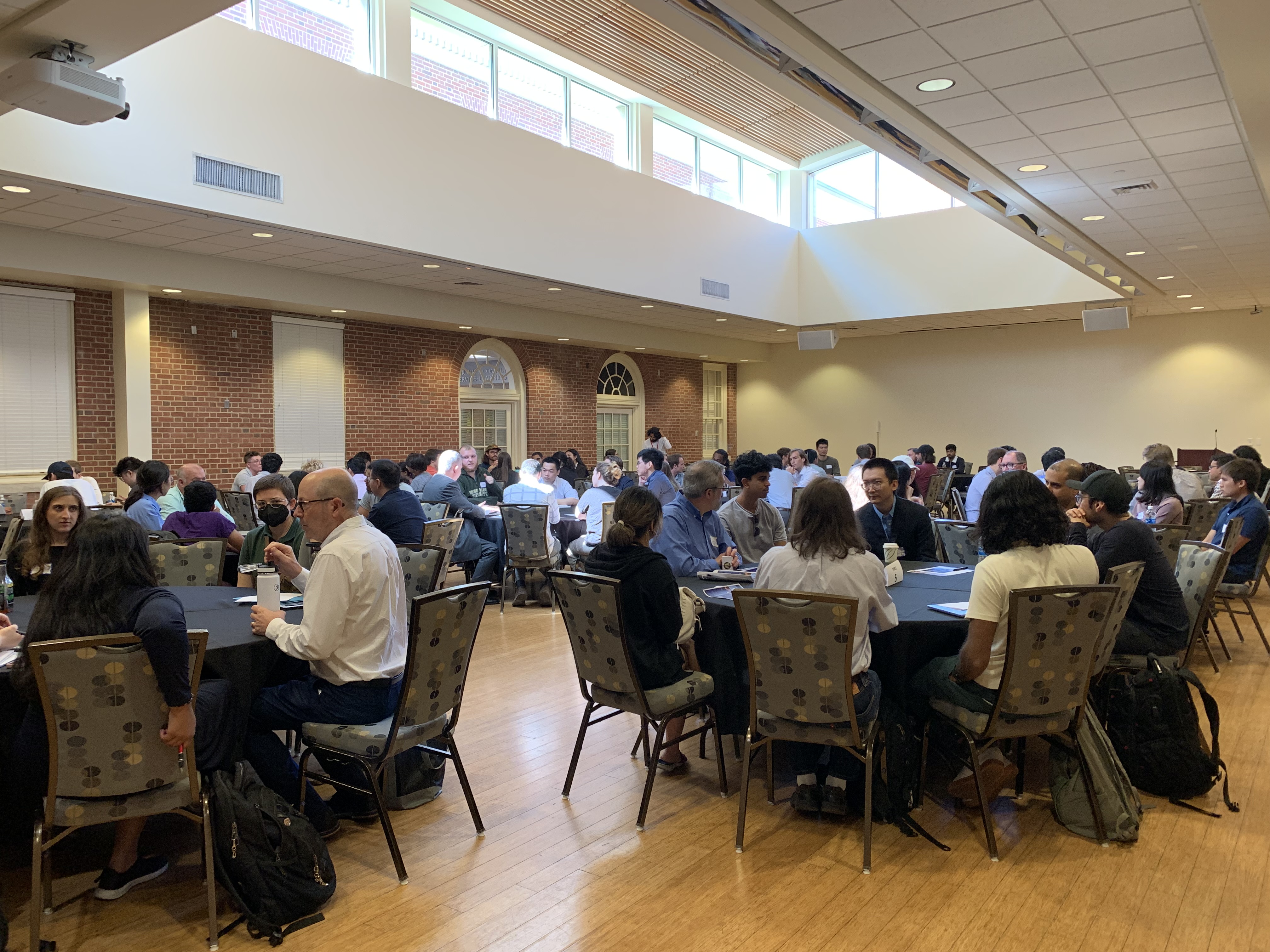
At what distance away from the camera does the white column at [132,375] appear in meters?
8.69

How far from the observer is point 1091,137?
536 cm

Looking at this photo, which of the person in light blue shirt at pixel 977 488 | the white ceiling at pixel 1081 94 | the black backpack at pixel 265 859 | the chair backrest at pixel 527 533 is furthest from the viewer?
the person in light blue shirt at pixel 977 488

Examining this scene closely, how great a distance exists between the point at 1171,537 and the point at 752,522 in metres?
2.50

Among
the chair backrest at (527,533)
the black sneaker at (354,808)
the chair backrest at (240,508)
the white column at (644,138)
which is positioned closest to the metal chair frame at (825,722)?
the black sneaker at (354,808)

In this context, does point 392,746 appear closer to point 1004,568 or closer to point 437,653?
point 437,653

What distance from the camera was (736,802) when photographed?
11.9 ft

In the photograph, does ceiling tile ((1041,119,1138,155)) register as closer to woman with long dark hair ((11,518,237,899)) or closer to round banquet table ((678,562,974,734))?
round banquet table ((678,562,974,734))

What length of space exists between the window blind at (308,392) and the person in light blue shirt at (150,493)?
15.6ft

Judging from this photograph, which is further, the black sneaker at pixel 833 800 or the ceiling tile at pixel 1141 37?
the ceiling tile at pixel 1141 37

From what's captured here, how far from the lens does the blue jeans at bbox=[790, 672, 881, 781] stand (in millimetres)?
3123

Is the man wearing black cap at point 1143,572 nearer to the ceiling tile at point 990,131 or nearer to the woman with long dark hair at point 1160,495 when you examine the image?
the woman with long dark hair at point 1160,495

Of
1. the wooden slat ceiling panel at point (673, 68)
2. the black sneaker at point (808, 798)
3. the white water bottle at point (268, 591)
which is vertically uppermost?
the wooden slat ceiling panel at point (673, 68)

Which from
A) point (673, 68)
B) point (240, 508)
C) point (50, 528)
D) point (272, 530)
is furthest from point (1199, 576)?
point (673, 68)

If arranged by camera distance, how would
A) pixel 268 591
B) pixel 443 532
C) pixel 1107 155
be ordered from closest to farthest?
pixel 268 591 < pixel 1107 155 < pixel 443 532
